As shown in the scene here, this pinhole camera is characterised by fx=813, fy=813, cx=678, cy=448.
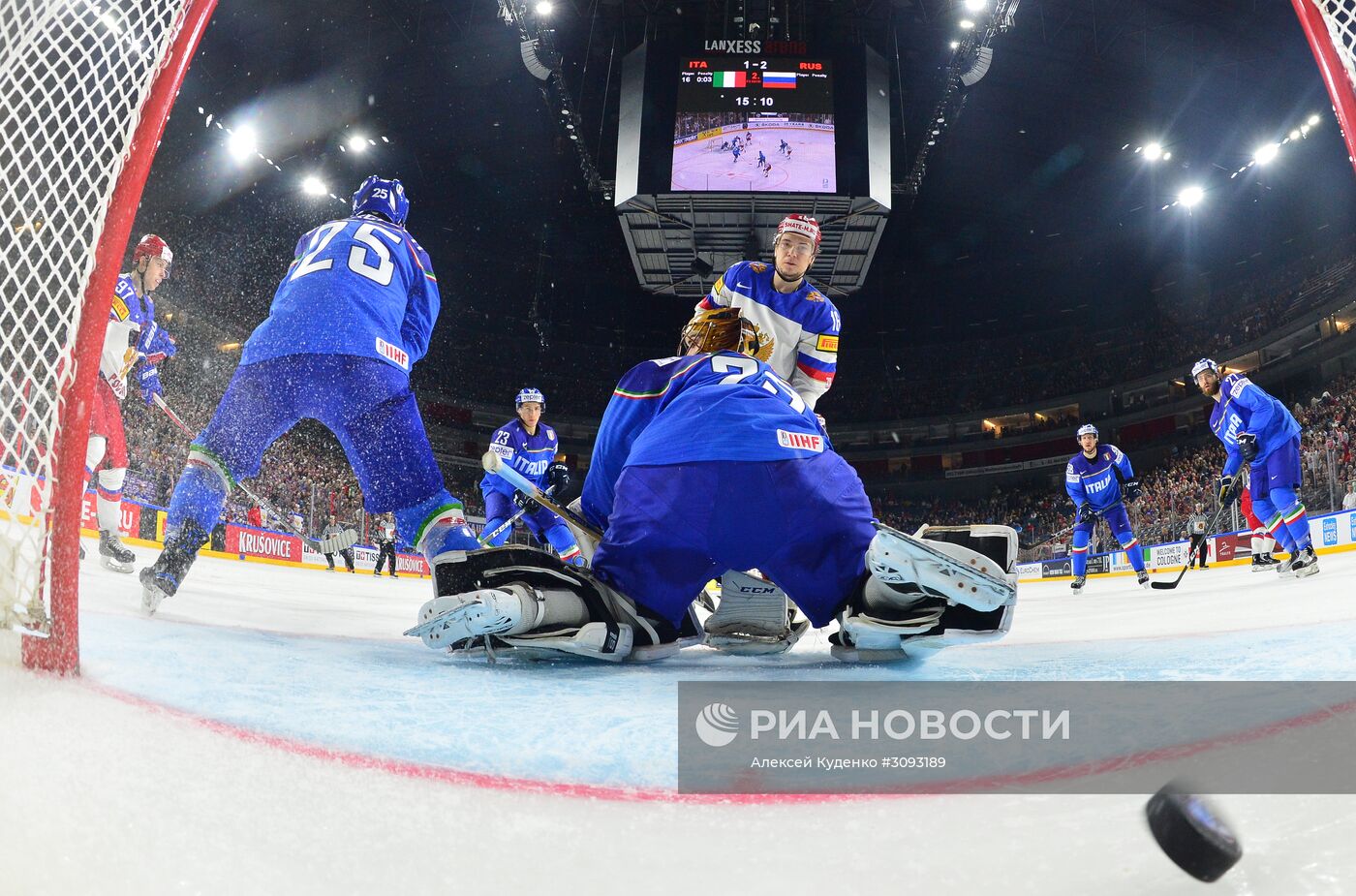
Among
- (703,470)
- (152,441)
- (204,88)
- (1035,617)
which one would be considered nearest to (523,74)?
(204,88)

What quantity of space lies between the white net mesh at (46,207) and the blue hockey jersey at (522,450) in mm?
4746

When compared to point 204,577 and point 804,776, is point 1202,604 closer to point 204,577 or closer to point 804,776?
point 804,776

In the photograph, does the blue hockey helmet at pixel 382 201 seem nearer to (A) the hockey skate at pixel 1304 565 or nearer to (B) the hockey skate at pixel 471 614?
(B) the hockey skate at pixel 471 614

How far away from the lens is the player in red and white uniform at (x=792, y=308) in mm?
3566

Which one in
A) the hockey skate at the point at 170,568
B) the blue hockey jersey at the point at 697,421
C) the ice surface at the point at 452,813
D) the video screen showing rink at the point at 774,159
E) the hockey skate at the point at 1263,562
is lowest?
the hockey skate at the point at 1263,562

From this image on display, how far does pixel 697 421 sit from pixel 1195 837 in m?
1.44

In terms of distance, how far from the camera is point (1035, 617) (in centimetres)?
430

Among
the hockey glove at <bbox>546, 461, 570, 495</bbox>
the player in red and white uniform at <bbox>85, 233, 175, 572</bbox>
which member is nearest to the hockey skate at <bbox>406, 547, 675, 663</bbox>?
the hockey glove at <bbox>546, 461, 570, 495</bbox>

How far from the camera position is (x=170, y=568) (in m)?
2.55

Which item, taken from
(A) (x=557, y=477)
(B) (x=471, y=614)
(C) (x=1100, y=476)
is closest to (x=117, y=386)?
(A) (x=557, y=477)

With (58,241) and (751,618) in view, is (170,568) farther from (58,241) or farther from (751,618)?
(751,618)

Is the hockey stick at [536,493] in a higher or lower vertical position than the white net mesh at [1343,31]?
lower

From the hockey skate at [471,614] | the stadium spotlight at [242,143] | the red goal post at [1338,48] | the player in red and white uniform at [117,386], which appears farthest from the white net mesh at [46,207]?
the stadium spotlight at [242,143]

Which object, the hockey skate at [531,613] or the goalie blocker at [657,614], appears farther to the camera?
the hockey skate at [531,613]
